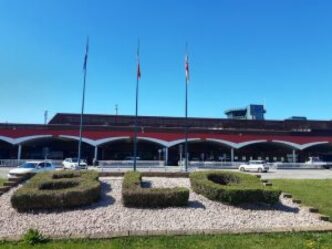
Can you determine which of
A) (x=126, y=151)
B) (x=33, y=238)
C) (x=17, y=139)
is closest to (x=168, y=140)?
(x=126, y=151)

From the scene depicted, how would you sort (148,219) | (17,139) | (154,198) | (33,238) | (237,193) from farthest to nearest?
(17,139), (237,193), (154,198), (148,219), (33,238)

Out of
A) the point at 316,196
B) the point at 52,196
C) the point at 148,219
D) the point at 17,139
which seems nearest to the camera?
the point at 148,219

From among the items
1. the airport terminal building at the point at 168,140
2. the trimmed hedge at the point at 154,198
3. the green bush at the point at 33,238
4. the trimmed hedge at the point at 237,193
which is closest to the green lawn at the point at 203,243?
the green bush at the point at 33,238

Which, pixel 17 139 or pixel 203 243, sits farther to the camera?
pixel 17 139

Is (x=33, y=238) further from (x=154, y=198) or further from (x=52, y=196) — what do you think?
(x=154, y=198)

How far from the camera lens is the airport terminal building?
51.1 metres

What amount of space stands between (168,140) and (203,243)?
4454 cm

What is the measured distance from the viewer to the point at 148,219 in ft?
32.3

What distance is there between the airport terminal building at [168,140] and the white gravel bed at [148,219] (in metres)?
36.3

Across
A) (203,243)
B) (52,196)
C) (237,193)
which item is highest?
(237,193)

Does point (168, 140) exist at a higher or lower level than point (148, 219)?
higher

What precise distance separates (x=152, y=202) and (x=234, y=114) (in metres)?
105

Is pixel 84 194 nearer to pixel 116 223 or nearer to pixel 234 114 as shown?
pixel 116 223

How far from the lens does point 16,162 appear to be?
45.3 meters
